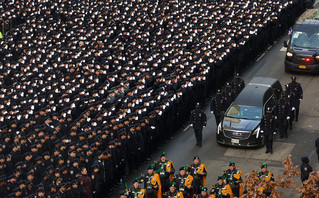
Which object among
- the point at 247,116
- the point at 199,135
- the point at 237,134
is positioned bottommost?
the point at 199,135

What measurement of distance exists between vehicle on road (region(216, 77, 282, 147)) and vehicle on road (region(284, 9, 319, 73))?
15.1 ft

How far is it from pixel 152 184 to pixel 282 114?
6.76 meters

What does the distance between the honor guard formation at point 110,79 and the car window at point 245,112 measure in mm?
854

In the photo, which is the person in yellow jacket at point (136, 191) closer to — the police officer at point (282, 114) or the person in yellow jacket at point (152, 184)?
the person in yellow jacket at point (152, 184)

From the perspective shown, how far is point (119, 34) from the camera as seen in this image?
35.2 meters

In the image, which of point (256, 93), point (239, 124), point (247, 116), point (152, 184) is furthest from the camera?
point (256, 93)

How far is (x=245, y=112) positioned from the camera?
86.7 feet

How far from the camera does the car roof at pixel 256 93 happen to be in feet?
87.9

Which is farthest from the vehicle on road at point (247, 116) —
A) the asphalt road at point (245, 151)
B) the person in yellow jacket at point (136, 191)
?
the person in yellow jacket at point (136, 191)

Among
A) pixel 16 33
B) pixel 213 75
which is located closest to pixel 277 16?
pixel 213 75

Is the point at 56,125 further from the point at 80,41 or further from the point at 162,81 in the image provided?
the point at 80,41

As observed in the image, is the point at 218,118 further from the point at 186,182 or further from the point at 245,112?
the point at 186,182

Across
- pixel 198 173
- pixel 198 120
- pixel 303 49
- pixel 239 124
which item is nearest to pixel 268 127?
pixel 239 124

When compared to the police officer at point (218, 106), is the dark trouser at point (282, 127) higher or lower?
lower
